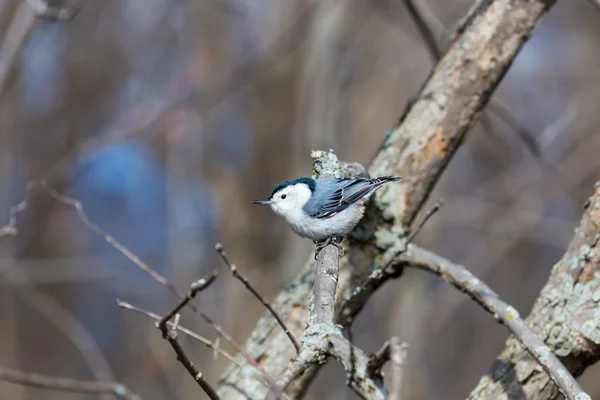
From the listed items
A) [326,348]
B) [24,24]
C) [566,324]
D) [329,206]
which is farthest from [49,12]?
[566,324]

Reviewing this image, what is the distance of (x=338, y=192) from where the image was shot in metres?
2.14

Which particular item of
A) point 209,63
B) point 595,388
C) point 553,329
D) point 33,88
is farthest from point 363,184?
point 33,88

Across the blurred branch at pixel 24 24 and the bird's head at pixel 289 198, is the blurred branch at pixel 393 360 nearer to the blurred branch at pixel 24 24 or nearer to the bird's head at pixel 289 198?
the bird's head at pixel 289 198

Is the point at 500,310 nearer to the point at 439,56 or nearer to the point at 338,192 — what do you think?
the point at 338,192

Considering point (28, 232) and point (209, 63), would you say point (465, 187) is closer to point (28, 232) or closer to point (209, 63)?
point (209, 63)

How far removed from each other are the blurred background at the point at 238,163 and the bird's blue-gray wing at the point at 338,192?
7.21 feet

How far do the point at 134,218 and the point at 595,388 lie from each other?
5.68 meters

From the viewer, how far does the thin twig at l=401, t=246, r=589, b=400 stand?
1.42 m

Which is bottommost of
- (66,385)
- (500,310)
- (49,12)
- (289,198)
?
(500,310)

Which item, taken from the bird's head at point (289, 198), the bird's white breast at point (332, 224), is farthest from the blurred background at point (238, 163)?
the bird's white breast at point (332, 224)

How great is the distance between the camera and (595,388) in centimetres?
462

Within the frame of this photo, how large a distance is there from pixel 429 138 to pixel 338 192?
40 centimetres

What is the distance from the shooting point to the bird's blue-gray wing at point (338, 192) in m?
2.12

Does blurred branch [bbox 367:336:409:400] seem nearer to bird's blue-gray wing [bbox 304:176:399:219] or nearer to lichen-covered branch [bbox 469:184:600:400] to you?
lichen-covered branch [bbox 469:184:600:400]
